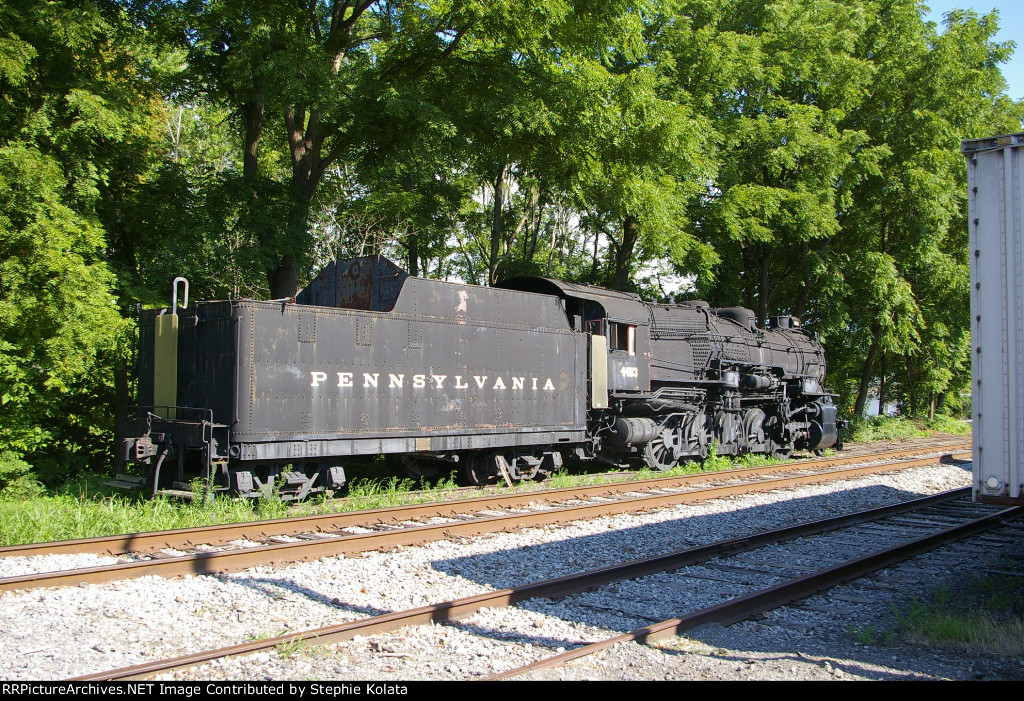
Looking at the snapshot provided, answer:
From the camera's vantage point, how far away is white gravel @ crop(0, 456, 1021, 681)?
472 cm

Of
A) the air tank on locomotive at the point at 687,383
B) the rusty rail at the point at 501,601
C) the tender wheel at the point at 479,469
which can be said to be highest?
the air tank on locomotive at the point at 687,383

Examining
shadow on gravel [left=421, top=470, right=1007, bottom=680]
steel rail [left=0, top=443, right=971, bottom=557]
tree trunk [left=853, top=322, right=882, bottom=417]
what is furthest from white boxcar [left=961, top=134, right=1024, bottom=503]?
tree trunk [left=853, top=322, right=882, bottom=417]

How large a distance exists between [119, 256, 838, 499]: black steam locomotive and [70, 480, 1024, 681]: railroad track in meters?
4.45

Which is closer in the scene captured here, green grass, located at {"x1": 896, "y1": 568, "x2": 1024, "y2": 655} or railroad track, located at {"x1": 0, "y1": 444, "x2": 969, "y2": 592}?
green grass, located at {"x1": 896, "y1": 568, "x2": 1024, "y2": 655}

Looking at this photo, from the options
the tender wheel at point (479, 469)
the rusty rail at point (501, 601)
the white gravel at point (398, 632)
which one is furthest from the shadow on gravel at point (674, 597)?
the tender wheel at point (479, 469)

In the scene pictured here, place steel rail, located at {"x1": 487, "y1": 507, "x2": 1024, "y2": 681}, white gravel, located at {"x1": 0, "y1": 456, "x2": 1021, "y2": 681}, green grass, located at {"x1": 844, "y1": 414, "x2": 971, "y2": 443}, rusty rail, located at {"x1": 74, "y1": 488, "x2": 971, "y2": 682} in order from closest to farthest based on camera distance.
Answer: rusty rail, located at {"x1": 74, "y1": 488, "x2": 971, "y2": 682} → white gravel, located at {"x1": 0, "y1": 456, "x2": 1021, "y2": 681} → steel rail, located at {"x1": 487, "y1": 507, "x2": 1024, "y2": 681} → green grass, located at {"x1": 844, "y1": 414, "x2": 971, "y2": 443}

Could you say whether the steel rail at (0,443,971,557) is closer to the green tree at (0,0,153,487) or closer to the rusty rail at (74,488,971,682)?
the rusty rail at (74,488,971,682)

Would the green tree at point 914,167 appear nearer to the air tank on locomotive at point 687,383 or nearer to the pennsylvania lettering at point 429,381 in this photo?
the air tank on locomotive at point 687,383

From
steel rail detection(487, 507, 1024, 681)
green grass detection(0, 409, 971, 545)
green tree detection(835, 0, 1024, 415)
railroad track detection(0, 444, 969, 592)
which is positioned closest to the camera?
steel rail detection(487, 507, 1024, 681)

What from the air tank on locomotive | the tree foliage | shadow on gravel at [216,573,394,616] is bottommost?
shadow on gravel at [216,573,394,616]

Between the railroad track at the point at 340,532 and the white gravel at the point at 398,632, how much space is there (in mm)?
Result: 184

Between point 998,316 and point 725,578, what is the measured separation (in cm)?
331

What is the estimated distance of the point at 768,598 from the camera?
6230 millimetres

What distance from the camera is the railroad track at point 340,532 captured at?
6.88 meters
